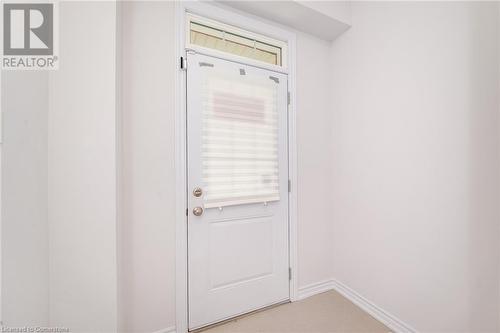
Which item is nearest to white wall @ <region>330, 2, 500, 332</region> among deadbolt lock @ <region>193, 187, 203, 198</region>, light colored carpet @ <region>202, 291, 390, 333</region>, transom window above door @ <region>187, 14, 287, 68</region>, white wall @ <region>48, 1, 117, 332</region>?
light colored carpet @ <region>202, 291, 390, 333</region>

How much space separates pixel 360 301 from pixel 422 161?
4.30 feet

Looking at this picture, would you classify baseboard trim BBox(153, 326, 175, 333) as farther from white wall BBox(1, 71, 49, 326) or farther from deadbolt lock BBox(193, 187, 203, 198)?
deadbolt lock BBox(193, 187, 203, 198)

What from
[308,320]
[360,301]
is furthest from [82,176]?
[360,301]

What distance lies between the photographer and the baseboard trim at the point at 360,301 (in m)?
1.55

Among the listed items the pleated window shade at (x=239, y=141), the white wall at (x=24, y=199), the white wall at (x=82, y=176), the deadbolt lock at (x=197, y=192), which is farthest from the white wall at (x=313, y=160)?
the white wall at (x=24, y=199)

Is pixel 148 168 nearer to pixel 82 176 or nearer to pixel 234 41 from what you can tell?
pixel 82 176

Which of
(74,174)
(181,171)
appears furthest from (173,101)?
(74,174)

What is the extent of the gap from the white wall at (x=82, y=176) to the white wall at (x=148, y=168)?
0.60ft

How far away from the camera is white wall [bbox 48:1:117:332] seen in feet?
3.76

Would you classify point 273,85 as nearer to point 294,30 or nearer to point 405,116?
point 294,30

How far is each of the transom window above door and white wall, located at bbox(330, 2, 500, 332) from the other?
66cm

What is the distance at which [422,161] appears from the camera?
1424mm

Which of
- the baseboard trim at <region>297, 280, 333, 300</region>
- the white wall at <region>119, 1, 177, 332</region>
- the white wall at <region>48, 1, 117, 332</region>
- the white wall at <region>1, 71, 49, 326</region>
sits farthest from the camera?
the baseboard trim at <region>297, 280, 333, 300</region>

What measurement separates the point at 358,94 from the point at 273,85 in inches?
30.1
